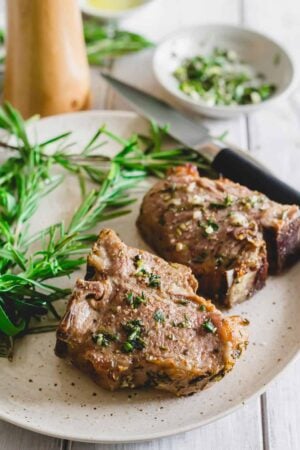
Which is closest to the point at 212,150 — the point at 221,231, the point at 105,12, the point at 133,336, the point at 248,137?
the point at 248,137

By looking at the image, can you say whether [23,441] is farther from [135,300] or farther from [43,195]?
[43,195]

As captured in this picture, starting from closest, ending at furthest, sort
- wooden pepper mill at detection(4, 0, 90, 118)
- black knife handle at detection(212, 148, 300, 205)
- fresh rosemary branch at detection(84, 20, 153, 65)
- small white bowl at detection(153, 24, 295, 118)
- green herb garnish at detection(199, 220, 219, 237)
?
green herb garnish at detection(199, 220, 219, 237), black knife handle at detection(212, 148, 300, 205), wooden pepper mill at detection(4, 0, 90, 118), small white bowl at detection(153, 24, 295, 118), fresh rosemary branch at detection(84, 20, 153, 65)

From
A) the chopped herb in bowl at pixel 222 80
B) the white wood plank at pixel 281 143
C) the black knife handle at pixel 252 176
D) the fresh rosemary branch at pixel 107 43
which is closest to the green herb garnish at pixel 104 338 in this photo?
the white wood plank at pixel 281 143

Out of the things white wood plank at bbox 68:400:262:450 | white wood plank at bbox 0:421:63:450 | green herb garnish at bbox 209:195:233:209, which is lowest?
white wood plank at bbox 68:400:262:450

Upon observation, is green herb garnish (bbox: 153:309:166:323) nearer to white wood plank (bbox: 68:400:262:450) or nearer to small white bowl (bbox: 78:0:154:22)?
white wood plank (bbox: 68:400:262:450)

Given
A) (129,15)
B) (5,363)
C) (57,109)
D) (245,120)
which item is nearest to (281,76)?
(245,120)

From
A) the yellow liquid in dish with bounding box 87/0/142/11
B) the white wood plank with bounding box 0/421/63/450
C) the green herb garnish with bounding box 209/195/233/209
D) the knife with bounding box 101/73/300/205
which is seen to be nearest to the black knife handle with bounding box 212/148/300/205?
the knife with bounding box 101/73/300/205

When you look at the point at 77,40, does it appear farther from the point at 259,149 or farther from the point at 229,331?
the point at 229,331

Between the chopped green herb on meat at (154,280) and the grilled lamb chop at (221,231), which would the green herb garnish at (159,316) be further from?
Answer: the grilled lamb chop at (221,231)
